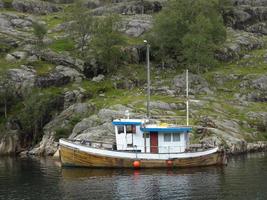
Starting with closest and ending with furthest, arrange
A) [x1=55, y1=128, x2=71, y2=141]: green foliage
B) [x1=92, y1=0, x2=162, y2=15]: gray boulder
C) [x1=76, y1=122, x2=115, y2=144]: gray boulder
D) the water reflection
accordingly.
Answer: the water reflection, [x1=76, y1=122, x2=115, y2=144]: gray boulder, [x1=55, y1=128, x2=71, y2=141]: green foliage, [x1=92, y1=0, x2=162, y2=15]: gray boulder

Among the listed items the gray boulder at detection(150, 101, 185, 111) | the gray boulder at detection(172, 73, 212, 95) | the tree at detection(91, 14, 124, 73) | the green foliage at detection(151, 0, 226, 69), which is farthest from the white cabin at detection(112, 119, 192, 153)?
the tree at detection(91, 14, 124, 73)

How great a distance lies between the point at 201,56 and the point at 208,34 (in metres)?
9.52

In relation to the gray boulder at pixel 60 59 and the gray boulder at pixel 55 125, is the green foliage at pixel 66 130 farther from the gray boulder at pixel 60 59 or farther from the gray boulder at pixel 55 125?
the gray boulder at pixel 60 59

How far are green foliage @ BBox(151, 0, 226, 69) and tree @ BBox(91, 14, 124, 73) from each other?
11.1 meters

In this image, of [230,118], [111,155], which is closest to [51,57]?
[230,118]

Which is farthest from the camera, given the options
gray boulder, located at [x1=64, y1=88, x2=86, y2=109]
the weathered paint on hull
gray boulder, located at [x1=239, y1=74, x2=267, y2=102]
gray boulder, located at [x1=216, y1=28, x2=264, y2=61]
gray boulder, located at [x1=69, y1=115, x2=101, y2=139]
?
gray boulder, located at [x1=216, y1=28, x2=264, y2=61]

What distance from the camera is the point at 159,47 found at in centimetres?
13538

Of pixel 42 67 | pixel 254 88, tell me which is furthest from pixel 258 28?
pixel 42 67

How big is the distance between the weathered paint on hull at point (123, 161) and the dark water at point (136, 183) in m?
1.61

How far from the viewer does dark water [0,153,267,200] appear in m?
51.3

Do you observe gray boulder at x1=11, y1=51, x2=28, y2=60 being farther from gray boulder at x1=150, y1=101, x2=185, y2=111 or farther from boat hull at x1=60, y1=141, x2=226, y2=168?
boat hull at x1=60, y1=141, x2=226, y2=168

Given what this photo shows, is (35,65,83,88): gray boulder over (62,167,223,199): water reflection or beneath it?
over

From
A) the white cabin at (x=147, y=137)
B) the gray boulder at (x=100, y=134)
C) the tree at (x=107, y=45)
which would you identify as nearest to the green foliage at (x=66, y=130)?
the gray boulder at (x=100, y=134)

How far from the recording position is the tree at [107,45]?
127 m
